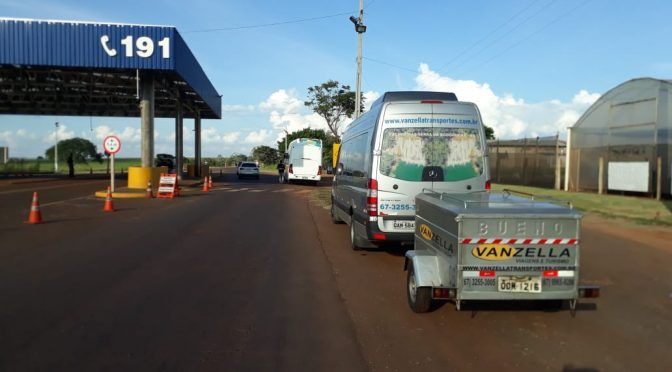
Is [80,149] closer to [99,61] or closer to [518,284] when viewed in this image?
[99,61]

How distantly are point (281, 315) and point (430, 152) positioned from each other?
4.03 meters

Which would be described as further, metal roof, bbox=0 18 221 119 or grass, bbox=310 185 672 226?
metal roof, bbox=0 18 221 119

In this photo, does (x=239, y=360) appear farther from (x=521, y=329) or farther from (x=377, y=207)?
(x=377, y=207)

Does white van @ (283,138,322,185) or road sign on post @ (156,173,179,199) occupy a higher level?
white van @ (283,138,322,185)

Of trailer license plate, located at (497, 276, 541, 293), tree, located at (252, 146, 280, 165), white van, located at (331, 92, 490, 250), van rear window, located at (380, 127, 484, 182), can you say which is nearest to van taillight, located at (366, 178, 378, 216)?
white van, located at (331, 92, 490, 250)

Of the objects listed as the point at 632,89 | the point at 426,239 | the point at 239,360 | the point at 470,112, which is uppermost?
the point at 632,89

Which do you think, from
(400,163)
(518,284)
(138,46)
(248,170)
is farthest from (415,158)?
(248,170)

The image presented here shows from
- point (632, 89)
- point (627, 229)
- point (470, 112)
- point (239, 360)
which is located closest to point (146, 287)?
point (239, 360)

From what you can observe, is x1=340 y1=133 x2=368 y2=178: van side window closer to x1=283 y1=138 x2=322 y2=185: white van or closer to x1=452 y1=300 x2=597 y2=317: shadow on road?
x1=452 y1=300 x2=597 y2=317: shadow on road

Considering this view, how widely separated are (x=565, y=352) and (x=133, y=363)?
371cm

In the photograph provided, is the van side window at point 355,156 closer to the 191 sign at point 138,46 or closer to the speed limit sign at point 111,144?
the speed limit sign at point 111,144

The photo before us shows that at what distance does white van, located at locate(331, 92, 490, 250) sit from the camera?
8672 millimetres

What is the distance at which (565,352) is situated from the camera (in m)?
4.88

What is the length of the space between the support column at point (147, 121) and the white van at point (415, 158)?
19.2 meters
